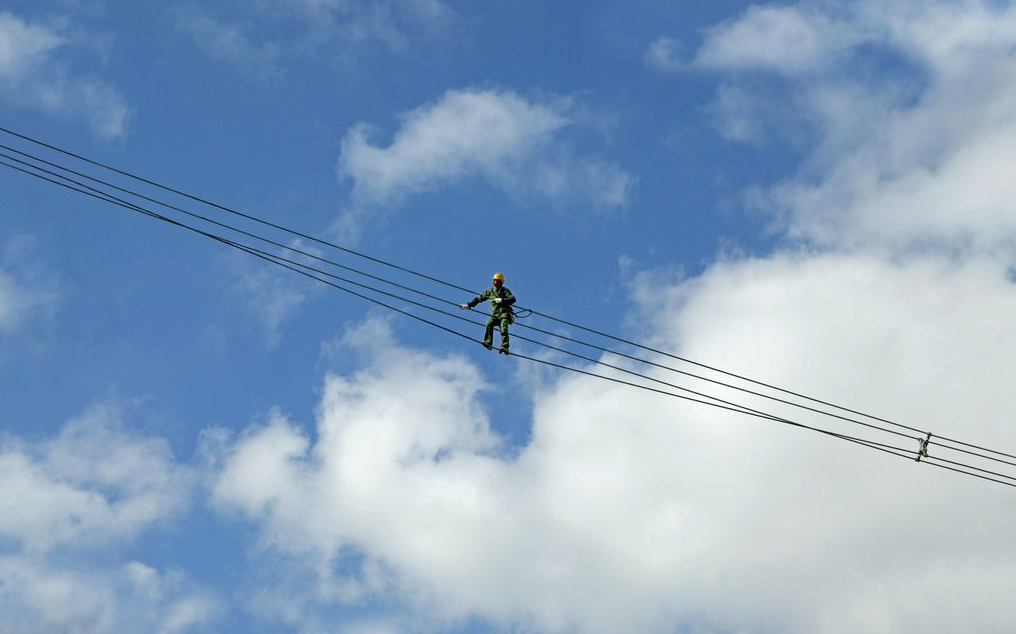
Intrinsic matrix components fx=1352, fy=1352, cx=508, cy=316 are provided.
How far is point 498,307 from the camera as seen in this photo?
3778 centimetres

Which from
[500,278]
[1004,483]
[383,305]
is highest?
[500,278]

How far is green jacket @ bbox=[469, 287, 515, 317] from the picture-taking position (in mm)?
37750

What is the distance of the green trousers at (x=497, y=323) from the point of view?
3744cm

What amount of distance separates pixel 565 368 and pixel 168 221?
10.8 meters

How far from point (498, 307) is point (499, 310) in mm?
94

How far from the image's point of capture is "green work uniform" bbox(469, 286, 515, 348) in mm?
37500

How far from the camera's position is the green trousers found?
37.4 metres

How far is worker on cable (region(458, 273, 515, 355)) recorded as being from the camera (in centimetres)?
3747

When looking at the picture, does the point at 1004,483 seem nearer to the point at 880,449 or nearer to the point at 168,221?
the point at 880,449

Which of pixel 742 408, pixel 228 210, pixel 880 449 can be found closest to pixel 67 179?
pixel 228 210

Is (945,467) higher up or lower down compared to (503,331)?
lower down

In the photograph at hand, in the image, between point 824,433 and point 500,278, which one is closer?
point 824,433

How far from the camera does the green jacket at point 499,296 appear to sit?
37750mm

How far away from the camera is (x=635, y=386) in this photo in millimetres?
34875
